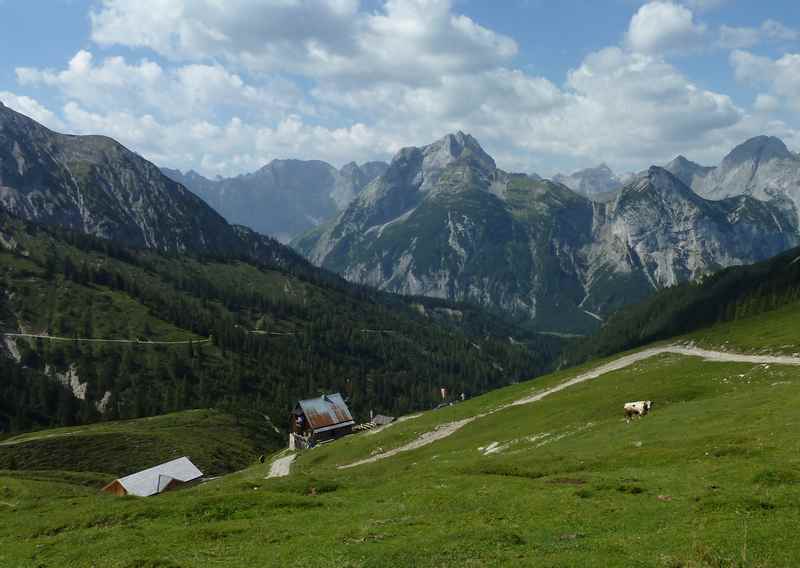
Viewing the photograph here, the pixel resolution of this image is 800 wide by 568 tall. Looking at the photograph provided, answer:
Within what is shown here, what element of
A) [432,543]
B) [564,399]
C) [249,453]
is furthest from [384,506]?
[249,453]

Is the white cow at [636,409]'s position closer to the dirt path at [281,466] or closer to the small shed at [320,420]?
the dirt path at [281,466]

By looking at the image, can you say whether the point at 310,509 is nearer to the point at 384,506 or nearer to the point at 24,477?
the point at 384,506

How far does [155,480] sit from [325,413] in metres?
56.3

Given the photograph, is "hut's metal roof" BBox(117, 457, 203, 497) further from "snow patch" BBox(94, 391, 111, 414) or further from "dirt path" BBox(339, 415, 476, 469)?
"snow patch" BBox(94, 391, 111, 414)

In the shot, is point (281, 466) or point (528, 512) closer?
point (528, 512)

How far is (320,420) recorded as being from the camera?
126312 millimetres

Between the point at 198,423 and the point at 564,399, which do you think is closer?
the point at 564,399

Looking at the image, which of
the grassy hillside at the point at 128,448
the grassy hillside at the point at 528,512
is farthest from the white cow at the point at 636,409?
the grassy hillside at the point at 128,448

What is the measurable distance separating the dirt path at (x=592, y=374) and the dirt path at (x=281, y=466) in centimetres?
1280

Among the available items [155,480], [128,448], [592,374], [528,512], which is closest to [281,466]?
[155,480]

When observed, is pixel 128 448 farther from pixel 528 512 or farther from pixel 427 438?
pixel 528 512

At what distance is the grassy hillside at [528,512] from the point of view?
2219cm

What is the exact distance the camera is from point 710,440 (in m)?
41.9

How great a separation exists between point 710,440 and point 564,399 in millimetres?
40107
